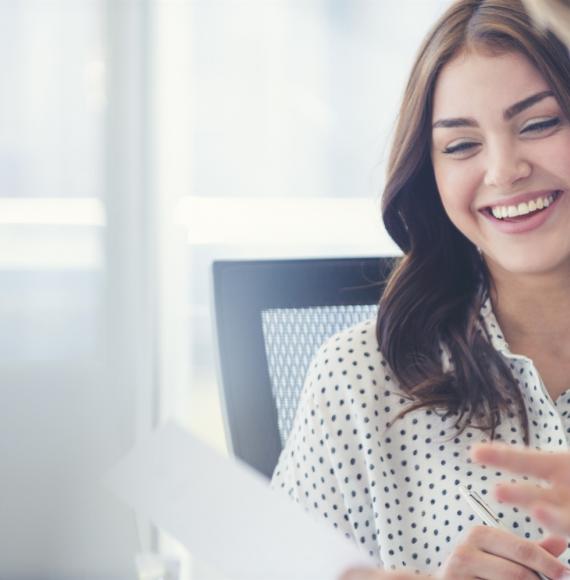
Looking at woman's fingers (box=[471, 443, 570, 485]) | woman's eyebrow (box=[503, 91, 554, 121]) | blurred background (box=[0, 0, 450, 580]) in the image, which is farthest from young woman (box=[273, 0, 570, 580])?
blurred background (box=[0, 0, 450, 580])

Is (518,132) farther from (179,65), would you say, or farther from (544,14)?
(179,65)

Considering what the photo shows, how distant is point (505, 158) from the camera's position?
112 cm

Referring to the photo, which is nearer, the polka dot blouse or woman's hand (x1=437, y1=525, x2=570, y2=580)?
woman's hand (x1=437, y1=525, x2=570, y2=580)

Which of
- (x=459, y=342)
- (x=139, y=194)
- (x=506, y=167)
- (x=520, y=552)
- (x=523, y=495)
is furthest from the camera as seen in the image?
(x=139, y=194)

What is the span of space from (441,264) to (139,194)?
132cm

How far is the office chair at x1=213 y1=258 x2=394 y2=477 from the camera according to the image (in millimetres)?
1143

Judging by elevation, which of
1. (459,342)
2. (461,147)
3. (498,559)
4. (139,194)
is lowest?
(498,559)

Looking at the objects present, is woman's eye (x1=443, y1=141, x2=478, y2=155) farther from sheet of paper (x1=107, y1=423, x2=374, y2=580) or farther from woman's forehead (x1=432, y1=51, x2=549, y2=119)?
sheet of paper (x1=107, y1=423, x2=374, y2=580)

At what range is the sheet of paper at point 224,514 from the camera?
621 millimetres

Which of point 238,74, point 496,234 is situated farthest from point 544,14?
point 238,74

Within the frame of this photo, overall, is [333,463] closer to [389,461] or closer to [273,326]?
[389,461]

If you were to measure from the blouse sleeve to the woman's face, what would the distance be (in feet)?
0.76

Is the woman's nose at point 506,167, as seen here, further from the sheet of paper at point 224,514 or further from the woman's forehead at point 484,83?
the sheet of paper at point 224,514

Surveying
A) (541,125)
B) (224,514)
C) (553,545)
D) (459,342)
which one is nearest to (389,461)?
(459,342)
